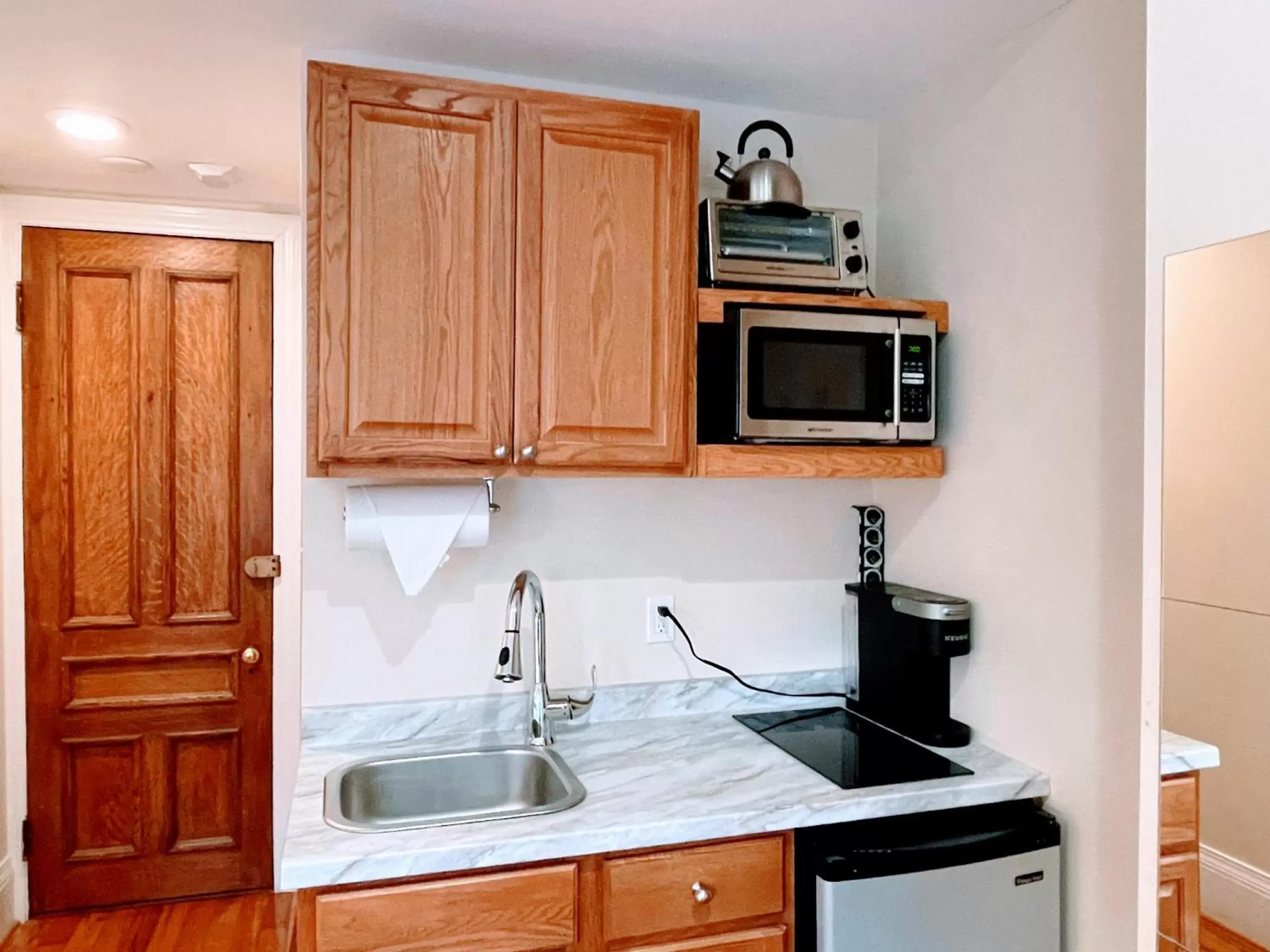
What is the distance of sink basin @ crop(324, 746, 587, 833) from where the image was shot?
184cm

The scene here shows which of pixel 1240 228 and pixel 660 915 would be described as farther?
pixel 660 915

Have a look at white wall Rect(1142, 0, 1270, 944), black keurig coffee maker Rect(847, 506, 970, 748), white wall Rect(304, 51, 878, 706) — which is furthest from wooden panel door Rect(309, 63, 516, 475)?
white wall Rect(1142, 0, 1270, 944)

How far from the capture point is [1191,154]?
4.09 ft

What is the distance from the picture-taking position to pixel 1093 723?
1695 mm

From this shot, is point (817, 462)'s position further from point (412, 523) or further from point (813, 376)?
point (412, 523)

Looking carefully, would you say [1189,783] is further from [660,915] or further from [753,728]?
[753,728]

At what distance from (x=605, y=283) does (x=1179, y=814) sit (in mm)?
1362

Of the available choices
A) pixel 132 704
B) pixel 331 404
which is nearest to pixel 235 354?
pixel 132 704

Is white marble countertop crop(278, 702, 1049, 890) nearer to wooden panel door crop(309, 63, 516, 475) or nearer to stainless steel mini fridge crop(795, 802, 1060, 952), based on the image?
stainless steel mini fridge crop(795, 802, 1060, 952)

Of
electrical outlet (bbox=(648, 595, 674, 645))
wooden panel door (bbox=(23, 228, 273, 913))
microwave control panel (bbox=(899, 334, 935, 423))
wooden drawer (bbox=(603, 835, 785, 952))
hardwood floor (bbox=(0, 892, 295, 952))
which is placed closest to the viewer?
wooden drawer (bbox=(603, 835, 785, 952))

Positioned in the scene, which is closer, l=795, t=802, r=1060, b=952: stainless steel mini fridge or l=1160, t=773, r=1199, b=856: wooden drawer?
l=1160, t=773, r=1199, b=856: wooden drawer

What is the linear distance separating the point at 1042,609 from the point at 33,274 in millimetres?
3105

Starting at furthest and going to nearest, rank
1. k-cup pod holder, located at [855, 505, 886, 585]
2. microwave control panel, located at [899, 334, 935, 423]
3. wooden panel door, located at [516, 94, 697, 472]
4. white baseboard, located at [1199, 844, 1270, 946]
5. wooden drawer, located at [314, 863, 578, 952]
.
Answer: k-cup pod holder, located at [855, 505, 886, 585], microwave control panel, located at [899, 334, 935, 423], wooden panel door, located at [516, 94, 697, 472], wooden drawer, located at [314, 863, 578, 952], white baseboard, located at [1199, 844, 1270, 946]

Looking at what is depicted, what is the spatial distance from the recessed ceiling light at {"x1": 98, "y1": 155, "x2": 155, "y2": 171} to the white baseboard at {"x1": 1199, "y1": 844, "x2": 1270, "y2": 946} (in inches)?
117
